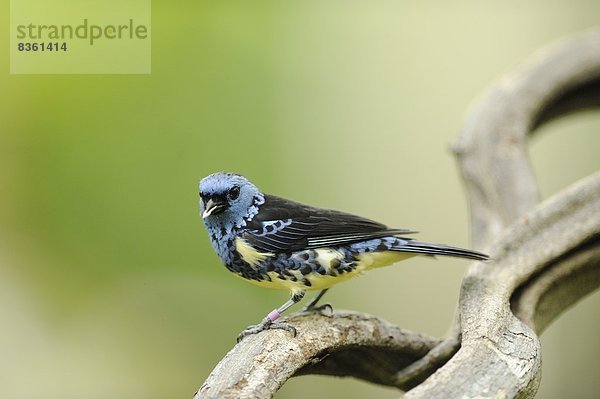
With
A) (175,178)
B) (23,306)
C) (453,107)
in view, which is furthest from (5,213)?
(453,107)

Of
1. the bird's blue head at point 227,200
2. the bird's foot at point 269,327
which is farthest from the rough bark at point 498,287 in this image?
the bird's blue head at point 227,200

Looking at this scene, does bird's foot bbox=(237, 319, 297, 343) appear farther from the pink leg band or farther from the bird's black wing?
the bird's black wing

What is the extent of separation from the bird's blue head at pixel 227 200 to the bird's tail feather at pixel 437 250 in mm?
454

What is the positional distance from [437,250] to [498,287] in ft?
0.67

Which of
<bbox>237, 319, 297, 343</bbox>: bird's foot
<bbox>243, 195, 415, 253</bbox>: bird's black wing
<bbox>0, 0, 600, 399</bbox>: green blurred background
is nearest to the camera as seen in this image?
<bbox>237, 319, 297, 343</bbox>: bird's foot

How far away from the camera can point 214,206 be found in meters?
1.95

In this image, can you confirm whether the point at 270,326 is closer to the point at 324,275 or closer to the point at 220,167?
the point at 324,275

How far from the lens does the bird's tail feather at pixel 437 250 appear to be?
77.9 inches

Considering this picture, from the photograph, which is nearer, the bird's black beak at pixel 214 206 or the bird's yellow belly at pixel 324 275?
the bird's black beak at pixel 214 206

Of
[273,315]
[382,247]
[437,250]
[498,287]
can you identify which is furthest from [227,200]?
[498,287]

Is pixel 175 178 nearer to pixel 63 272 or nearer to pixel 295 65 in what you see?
pixel 63 272

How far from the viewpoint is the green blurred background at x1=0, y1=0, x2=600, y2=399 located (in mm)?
2582

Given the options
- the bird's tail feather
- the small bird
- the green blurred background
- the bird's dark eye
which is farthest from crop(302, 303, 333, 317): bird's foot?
the green blurred background

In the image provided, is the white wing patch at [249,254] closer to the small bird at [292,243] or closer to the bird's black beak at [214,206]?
the small bird at [292,243]
